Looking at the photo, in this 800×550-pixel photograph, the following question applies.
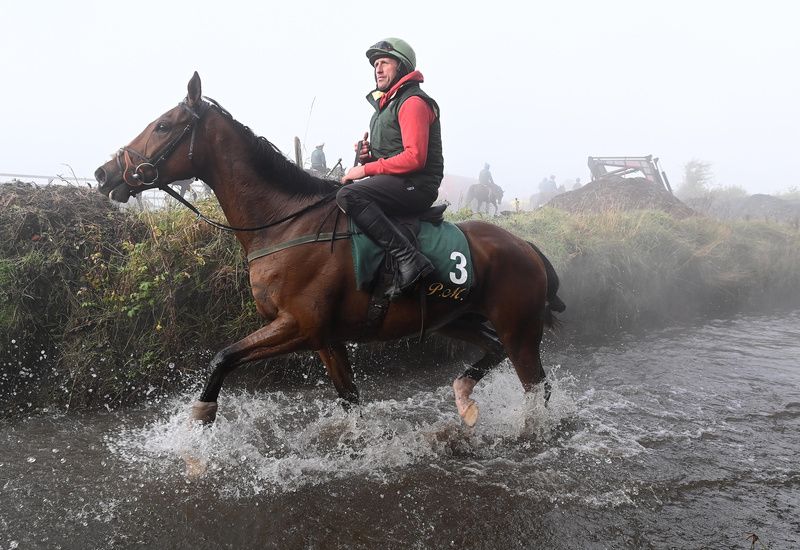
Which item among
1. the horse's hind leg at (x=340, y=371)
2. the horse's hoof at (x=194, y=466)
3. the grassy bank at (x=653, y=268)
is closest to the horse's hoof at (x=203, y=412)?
the horse's hoof at (x=194, y=466)

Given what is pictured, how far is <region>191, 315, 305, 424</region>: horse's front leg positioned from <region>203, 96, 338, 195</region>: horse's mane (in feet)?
3.27

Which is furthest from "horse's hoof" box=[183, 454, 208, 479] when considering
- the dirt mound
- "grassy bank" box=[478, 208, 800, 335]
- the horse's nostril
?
the dirt mound

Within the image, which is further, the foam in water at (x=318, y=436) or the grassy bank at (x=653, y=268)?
the grassy bank at (x=653, y=268)

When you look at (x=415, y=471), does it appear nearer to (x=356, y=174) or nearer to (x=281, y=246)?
(x=281, y=246)

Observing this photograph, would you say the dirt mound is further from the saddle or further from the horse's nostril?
the horse's nostril

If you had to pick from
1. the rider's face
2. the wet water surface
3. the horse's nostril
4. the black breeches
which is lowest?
the wet water surface

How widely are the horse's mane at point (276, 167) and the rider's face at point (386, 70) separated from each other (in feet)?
2.74

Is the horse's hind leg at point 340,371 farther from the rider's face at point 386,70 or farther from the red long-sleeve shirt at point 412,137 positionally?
the rider's face at point 386,70

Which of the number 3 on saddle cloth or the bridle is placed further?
the number 3 on saddle cloth

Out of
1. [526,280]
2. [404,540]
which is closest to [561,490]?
[404,540]

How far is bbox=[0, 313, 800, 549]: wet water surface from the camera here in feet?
9.36

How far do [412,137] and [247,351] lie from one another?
1.84 m

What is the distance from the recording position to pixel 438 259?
11.6 feet

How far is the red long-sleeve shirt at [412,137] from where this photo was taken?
3299mm
